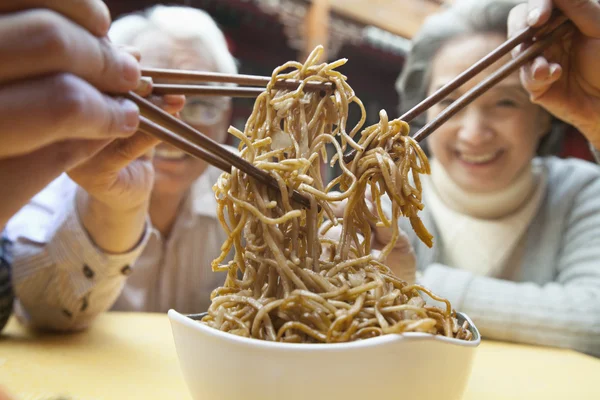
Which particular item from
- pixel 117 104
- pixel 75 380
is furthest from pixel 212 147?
pixel 75 380

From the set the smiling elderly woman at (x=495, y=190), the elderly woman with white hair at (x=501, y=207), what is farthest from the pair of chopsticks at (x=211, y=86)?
the smiling elderly woman at (x=495, y=190)

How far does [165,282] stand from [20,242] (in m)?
0.47

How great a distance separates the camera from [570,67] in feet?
3.05

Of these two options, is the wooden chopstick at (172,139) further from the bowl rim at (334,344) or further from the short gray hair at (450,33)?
the short gray hair at (450,33)

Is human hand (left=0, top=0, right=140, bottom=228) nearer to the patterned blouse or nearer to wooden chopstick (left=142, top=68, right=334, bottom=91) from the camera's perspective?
wooden chopstick (left=142, top=68, right=334, bottom=91)

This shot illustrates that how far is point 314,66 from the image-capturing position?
0.64 metres

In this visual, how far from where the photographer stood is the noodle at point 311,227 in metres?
0.53

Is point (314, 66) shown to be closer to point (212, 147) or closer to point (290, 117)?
point (290, 117)

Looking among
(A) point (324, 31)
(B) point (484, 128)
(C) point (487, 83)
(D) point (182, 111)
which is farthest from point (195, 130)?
(A) point (324, 31)

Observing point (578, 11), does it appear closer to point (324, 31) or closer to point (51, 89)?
point (51, 89)

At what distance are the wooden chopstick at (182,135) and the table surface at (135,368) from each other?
0.34 metres

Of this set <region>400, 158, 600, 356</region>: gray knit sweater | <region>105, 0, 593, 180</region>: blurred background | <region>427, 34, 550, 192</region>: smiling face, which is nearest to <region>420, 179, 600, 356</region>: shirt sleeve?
<region>400, 158, 600, 356</region>: gray knit sweater


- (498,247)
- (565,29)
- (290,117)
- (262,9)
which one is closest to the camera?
(290,117)

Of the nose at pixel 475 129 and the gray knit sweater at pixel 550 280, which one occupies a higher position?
the nose at pixel 475 129
